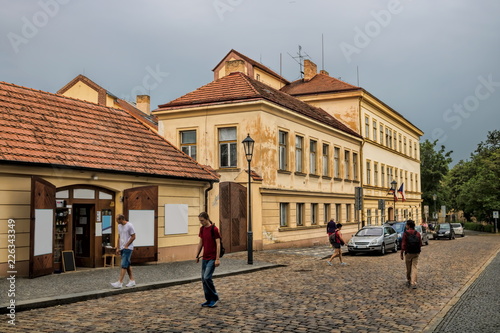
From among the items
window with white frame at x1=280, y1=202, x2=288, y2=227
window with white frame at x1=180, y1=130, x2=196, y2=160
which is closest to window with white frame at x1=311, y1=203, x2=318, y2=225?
window with white frame at x1=280, y1=202, x2=288, y2=227

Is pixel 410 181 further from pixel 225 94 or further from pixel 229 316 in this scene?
pixel 229 316

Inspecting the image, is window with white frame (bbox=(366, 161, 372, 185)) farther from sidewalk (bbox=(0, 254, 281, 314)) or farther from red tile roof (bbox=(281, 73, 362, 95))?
sidewalk (bbox=(0, 254, 281, 314))

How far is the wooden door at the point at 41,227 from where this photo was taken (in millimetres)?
14195

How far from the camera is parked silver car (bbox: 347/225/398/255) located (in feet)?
86.5

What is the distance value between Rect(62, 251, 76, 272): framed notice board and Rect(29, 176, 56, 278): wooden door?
93 cm

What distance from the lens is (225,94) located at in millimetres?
28547

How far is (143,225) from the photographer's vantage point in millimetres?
18250

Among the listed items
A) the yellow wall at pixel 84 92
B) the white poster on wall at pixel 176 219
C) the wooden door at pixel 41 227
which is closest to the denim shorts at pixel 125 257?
the wooden door at pixel 41 227

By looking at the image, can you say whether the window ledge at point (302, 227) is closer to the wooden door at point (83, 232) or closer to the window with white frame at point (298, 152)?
the window with white frame at point (298, 152)

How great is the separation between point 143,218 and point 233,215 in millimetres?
7301

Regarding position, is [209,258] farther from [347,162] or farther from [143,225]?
[347,162]

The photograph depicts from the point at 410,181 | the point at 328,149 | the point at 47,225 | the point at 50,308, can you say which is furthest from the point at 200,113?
the point at 410,181

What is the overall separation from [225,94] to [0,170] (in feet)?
52.4

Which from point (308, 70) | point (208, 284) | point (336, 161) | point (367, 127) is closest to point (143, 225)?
point (208, 284)
